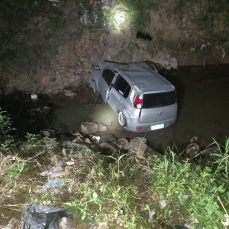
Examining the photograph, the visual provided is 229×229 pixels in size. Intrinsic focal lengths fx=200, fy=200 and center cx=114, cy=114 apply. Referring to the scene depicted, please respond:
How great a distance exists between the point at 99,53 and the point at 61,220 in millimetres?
8407

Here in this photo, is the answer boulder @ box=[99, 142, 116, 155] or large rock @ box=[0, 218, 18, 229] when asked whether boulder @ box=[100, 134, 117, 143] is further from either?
large rock @ box=[0, 218, 18, 229]

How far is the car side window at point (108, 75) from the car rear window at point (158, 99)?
5.74 feet

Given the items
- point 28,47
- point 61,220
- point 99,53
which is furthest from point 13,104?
point 61,220

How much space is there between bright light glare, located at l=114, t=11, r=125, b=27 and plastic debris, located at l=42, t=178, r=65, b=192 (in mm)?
8773

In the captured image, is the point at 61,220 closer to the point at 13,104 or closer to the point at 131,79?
the point at 131,79

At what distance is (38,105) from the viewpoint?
7758 mm

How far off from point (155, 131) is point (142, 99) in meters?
1.54

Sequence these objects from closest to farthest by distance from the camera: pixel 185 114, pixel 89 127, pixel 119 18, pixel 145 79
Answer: pixel 145 79
pixel 89 127
pixel 185 114
pixel 119 18

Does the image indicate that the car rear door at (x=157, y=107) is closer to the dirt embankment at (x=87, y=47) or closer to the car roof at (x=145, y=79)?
the car roof at (x=145, y=79)

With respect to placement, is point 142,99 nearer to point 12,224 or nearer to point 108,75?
point 108,75

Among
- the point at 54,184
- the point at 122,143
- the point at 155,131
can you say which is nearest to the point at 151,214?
the point at 54,184

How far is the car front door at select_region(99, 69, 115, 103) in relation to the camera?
6945 mm

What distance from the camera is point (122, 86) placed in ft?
20.7

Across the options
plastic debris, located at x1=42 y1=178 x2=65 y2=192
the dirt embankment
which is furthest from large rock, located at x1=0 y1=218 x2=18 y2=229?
the dirt embankment
